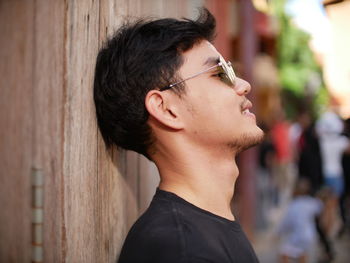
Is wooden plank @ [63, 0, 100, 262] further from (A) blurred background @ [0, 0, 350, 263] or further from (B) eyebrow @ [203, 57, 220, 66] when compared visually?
(B) eyebrow @ [203, 57, 220, 66]

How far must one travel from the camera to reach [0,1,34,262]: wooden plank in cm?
182

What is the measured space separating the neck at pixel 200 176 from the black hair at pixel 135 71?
0.45ft

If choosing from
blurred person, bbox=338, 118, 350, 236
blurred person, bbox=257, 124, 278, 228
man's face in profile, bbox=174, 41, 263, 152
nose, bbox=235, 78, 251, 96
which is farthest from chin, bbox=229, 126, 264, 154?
blurred person, bbox=257, 124, 278, 228

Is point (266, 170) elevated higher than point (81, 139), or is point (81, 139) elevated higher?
point (81, 139)

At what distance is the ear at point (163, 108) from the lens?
5.79 ft

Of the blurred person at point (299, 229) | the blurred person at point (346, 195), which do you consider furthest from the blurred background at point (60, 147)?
the blurred person at point (346, 195)

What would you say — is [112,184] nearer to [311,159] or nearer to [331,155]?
[311,159]

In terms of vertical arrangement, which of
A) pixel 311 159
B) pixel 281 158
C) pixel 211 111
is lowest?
pixel 281 158

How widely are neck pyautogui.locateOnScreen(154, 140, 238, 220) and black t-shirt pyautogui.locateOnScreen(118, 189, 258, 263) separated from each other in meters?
Result: 0.06

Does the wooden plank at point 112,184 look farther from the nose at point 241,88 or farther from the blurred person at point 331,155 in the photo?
the blurred person at point 331,155

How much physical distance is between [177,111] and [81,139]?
367 mm

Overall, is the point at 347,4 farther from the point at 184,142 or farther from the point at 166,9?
the point at 184,142

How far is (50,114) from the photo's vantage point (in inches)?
66.9

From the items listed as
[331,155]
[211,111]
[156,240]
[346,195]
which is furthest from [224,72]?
[331,155]
